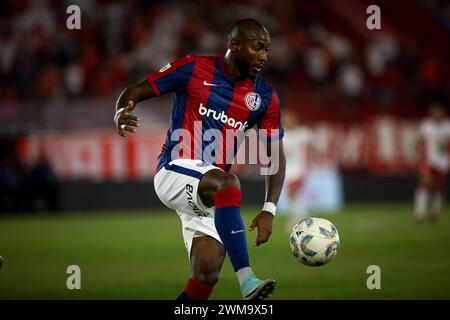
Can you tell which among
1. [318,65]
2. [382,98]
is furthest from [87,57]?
[382,98]

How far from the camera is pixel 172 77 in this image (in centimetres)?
576

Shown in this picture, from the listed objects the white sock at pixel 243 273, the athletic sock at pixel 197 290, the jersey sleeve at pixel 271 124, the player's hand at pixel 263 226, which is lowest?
the athletic sock at pixel 197 290

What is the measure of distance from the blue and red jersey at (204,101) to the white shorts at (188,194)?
0.51 ft

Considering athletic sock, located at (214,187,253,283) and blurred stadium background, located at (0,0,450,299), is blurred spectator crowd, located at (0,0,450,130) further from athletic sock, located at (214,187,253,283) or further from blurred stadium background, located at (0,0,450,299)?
athletic sock, located at (214,187,253,283)

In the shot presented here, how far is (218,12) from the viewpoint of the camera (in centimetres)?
2117

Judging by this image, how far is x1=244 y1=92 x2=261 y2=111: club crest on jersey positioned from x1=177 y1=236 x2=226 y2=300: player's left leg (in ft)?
3.48

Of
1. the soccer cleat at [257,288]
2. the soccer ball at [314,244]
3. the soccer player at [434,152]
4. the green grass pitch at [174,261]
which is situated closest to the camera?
the soccer cleat at [257,288]

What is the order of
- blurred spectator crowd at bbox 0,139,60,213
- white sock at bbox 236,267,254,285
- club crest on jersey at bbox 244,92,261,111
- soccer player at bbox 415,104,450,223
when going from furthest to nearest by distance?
blurred spectator crowd at bbox 0,139,60,213
soccer player at bbox 415,104,450,223
club crest on jersey at bbox 244,92,261,111
white sock at bbox 236,267,254,285

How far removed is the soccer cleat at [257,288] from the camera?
4.95 meters

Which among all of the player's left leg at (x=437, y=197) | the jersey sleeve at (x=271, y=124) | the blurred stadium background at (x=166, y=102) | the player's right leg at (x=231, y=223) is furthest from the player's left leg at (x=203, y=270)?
the player's left leg at (x=437, y=197)

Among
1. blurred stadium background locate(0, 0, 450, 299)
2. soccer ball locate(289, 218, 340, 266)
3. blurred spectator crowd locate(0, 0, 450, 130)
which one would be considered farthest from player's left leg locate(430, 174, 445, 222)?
soccer ball locate(289, 218, 340, 266)

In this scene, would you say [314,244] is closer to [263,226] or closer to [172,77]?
[263,226]

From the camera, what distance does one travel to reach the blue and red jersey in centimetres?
575

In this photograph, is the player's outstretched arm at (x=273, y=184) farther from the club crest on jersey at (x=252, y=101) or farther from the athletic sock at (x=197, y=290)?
the athletic sock at (x=197, y=290)
